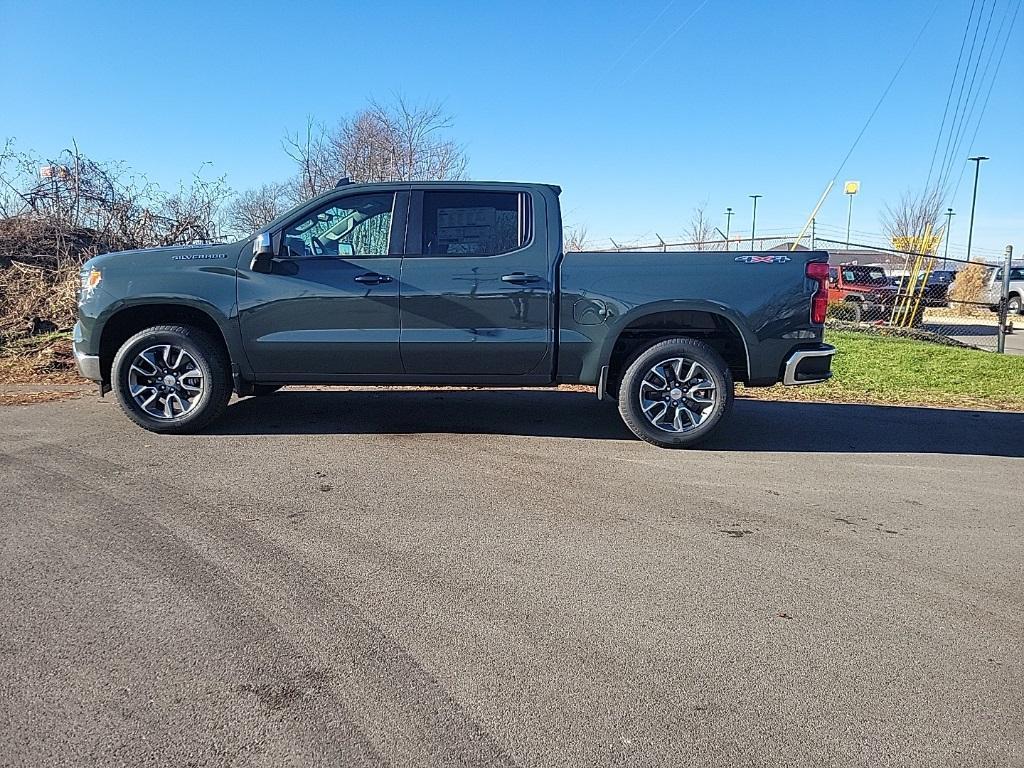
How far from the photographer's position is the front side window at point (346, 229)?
19.9 ft

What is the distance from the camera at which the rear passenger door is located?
19.5 feet

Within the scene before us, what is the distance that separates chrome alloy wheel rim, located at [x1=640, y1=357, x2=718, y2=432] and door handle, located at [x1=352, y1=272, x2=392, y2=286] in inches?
82.8

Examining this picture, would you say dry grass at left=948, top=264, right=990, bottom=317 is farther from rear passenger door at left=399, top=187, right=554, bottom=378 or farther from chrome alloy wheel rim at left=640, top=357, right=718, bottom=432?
rear passenger door at left=399, top=187, right=554, bottom=378

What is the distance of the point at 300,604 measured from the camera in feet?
10.7

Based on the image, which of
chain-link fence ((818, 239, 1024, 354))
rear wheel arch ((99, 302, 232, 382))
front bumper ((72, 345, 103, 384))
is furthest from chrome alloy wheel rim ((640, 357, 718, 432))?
chain-link fence ((818, 239, 1024, 354))

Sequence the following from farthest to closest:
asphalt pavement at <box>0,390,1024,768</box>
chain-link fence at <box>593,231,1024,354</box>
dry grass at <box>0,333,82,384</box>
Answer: chain-link fence at <box>593,231,1024,354</box>, dry grass at <box>0,333,82,384</box>, asphalt pavement at <box>0,390,1024,768</box>

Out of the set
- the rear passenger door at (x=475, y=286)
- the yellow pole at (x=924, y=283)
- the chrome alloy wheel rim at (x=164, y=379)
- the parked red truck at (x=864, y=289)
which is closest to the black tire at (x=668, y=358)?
the rear passenger door at (x=475, y=286)

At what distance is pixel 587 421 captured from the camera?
275 inches

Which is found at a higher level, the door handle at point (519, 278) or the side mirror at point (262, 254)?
the side mirror at point (262, 254)

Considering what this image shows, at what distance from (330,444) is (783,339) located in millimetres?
3514

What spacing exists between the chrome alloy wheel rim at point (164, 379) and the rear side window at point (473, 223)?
79.3 inches

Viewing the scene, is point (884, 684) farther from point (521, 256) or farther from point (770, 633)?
point (521, 256)

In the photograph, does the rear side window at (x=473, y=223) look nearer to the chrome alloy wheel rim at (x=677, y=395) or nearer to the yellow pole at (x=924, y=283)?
the chrome alloy wheel rim at (x=677, y=395)

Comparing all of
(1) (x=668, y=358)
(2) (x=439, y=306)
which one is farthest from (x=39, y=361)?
(1) (x=668, y=358)
